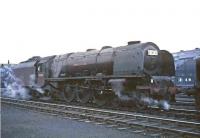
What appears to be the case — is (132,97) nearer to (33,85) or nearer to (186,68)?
(186,68)

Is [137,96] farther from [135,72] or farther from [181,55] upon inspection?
[181,55]

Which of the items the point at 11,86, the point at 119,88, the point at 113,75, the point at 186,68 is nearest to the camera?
the point at 119,88

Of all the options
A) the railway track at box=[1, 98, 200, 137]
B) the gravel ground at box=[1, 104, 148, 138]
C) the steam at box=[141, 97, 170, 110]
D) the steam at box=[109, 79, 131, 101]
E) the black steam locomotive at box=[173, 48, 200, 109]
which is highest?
the black steam locomotive at box=[173, 48, 200, 109]

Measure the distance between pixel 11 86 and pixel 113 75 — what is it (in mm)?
15703

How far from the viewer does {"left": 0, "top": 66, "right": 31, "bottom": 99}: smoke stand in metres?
28.0

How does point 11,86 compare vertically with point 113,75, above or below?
below

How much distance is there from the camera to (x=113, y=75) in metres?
18.0

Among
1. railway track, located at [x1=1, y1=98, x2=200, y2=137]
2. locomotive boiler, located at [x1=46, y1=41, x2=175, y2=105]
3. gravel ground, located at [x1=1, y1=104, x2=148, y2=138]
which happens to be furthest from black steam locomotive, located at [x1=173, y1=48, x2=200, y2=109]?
gravel ground, located at [x1=1, y1=104, x2=148, y2=138]

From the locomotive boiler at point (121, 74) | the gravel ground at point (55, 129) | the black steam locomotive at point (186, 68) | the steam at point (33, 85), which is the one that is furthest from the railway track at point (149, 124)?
the black steam locomotive at point (186, 68)

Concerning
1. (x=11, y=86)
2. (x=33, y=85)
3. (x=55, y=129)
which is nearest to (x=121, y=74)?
(x=55, y=129)

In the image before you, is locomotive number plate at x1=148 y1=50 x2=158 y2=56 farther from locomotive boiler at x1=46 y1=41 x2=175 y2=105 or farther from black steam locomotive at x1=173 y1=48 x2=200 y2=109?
black steam locomotive at x1=173 y1=48 x2=200 y2=109

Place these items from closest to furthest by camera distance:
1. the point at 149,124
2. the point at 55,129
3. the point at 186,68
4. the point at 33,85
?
1. the point at 55,129
2. the point at 149,124
3. the point at 33,85
4. the point at 186,68

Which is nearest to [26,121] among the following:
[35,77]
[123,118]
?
[123,118]

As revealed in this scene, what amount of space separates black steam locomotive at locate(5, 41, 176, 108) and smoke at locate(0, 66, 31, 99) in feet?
13.0
